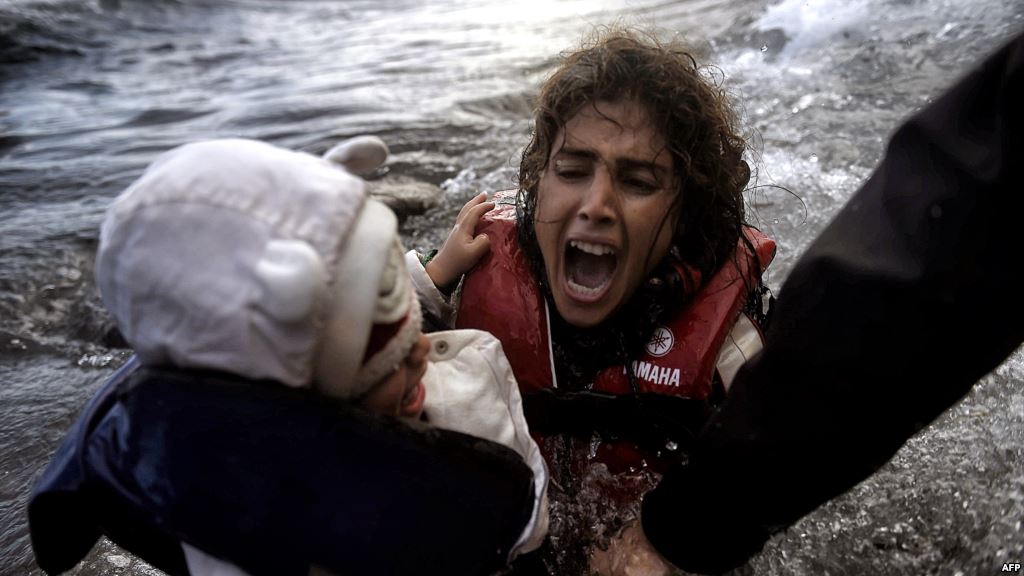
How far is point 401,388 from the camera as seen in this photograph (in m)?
1.35

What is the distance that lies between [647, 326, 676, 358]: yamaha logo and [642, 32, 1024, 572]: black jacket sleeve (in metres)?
0.61

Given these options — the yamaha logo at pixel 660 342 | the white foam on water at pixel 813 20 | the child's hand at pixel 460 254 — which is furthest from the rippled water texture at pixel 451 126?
the child's hand at pixel 460 254

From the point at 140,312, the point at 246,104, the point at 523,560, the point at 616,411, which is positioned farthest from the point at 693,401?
the point at 246,104

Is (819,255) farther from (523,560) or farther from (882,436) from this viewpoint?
(523,560)

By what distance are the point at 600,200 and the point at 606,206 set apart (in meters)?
0.02

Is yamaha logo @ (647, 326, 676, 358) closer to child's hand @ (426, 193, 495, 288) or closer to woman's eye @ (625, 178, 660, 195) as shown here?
woman's eye @ (625, 178, 660, 195)

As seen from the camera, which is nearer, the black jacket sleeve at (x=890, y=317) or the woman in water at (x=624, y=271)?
the black jacket sleeve at (x=890, y=317)

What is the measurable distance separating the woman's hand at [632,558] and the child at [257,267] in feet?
2.64

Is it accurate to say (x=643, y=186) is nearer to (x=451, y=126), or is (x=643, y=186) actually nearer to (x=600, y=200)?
(x=600, y=200)

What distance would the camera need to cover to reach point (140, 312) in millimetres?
1111

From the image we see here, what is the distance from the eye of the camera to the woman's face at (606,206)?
1.98m

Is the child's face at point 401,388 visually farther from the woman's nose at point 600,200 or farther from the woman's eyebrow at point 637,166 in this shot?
the woman's eyebrow at point 637,166

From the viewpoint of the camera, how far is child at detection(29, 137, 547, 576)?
105cm

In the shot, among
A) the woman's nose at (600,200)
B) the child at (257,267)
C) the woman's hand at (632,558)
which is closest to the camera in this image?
the child at (257,267)
